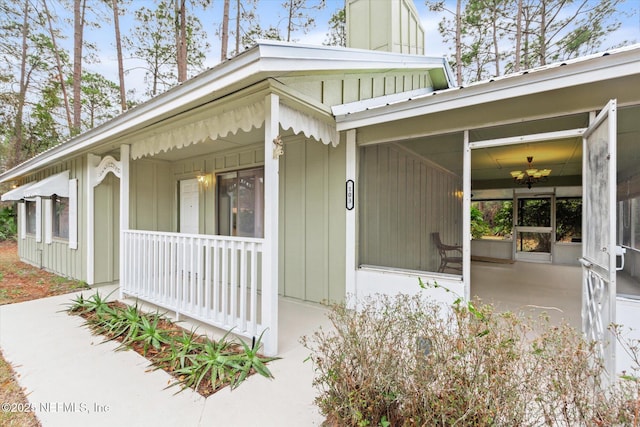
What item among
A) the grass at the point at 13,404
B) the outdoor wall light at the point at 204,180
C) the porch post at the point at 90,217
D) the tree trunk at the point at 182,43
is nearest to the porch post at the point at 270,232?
the grass at the point at 13,404

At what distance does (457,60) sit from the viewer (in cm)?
962

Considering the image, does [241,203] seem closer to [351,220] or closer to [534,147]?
[351,220]

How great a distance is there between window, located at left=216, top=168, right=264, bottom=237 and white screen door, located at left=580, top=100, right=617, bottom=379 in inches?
161

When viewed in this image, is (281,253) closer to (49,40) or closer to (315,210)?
(315,210)

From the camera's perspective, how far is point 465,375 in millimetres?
1353

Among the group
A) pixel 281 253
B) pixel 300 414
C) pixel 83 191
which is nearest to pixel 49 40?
pixel 83 191

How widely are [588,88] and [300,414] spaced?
11.7 ft

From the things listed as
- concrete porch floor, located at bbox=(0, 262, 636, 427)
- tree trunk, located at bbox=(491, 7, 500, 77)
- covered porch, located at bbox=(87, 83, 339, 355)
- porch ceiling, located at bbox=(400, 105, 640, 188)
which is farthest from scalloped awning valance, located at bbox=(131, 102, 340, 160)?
tree trunk, located at bbox=(491, 7, 500, 77)

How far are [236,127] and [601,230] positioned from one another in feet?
10.8

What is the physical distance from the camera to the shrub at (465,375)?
120 cm

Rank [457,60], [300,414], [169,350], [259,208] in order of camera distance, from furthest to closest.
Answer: [457,60], [259,208], [169,350], [300,414]

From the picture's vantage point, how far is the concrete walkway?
1909mm

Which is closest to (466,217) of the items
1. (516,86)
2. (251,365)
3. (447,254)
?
(447,254)

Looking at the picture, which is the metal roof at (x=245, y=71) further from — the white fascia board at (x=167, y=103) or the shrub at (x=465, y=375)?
the shrub at (x=465, y=375)
